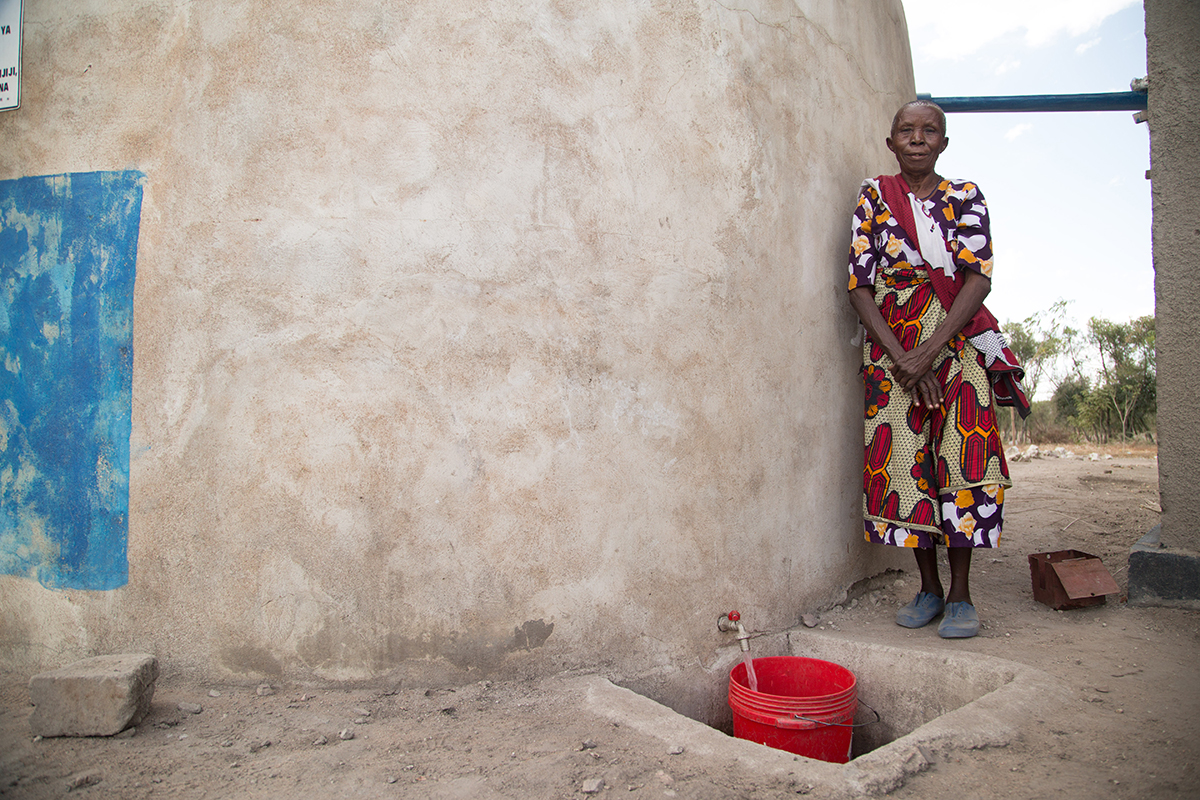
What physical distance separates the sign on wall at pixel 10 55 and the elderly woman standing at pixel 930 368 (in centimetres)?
291

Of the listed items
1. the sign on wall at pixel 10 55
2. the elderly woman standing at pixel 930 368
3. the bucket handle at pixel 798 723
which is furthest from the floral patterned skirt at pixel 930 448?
the sign on wall at pixel 10 55

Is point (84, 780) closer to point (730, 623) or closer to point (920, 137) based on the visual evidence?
point (730, 623)

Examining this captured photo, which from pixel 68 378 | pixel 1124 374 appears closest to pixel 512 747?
pixel 68 378

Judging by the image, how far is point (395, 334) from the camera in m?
2.16

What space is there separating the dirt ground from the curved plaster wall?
137 millimetres

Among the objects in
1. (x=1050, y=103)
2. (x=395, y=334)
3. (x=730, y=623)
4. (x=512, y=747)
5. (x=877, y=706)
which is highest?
(x=1050, y=103)

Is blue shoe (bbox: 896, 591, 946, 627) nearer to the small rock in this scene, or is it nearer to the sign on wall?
the small rock

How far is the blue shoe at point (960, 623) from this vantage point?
2539 millimetres

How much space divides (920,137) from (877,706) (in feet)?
6.65

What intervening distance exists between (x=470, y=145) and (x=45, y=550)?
182 cm

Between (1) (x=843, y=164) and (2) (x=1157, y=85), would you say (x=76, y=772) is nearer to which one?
(1) (x=843, y=164)

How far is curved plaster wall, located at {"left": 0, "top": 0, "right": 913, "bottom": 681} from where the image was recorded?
7.06ft

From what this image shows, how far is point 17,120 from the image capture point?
236 cm

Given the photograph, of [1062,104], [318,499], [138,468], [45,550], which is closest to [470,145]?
[318,499]
